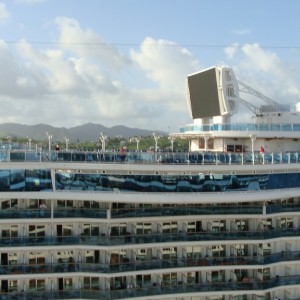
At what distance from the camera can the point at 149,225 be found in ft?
94.4

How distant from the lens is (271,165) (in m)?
28.7

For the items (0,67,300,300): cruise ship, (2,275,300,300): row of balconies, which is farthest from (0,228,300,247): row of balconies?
(2,275,300,300): row of balconies

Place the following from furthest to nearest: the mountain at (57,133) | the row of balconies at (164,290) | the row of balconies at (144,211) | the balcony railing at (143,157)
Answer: the mountain at (57,133), the row of balconies at (164,290), the row of balconies at (144,211), the balcony railing at (143,157)

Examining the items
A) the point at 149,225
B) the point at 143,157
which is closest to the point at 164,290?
the point at 149,225

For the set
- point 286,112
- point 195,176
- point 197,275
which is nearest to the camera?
point 195,176

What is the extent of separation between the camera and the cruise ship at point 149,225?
86.6ft

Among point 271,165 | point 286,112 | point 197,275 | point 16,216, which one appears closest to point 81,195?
point 16,216

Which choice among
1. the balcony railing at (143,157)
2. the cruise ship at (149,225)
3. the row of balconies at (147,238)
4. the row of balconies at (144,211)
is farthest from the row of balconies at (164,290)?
the balcony railing at (143,157)

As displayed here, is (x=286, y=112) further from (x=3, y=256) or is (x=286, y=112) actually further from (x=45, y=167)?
(x=3, y=256)

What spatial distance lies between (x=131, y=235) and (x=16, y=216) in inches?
264

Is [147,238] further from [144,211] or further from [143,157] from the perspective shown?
[143,157]

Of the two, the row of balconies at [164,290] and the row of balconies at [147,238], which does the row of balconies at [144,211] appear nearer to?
the row of balconies at [147,238]

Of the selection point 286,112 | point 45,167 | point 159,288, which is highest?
point 286,112

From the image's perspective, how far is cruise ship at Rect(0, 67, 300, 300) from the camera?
86.6 feet
